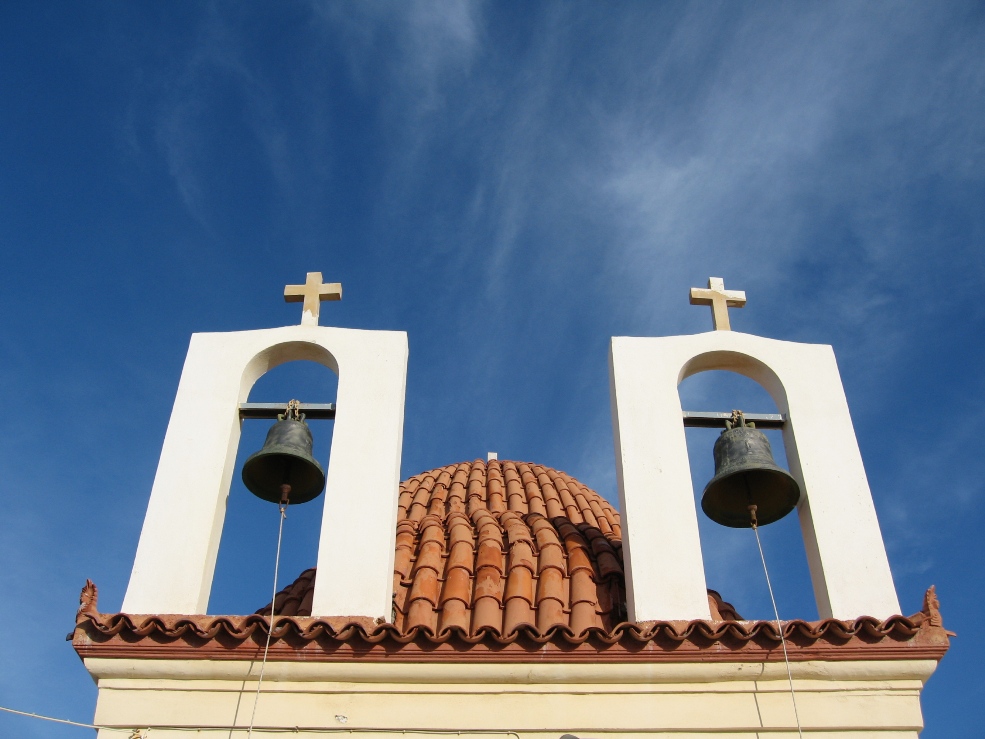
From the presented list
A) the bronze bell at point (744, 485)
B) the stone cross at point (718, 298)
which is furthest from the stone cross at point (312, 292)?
the bronze bell at point (744, 485)

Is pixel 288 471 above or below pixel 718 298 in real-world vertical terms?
below

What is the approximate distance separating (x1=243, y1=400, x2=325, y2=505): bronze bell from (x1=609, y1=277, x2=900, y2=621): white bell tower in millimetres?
2038

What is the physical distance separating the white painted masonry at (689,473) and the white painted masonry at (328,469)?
148cm

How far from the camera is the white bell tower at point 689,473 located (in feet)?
20.2

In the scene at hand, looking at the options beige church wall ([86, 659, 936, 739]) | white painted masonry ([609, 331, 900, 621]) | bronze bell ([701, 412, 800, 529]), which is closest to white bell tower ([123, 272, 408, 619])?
beige church wall ([86, 659, 936, 739])

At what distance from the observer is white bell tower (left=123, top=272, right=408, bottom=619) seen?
20.2 ft

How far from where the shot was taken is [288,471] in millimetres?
7180

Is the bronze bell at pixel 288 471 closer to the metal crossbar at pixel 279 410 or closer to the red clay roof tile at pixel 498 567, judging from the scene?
the metal crossbar at pixel 279 410

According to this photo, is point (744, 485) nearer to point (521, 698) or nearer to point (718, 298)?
point (718, 298)

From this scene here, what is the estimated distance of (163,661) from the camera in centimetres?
569

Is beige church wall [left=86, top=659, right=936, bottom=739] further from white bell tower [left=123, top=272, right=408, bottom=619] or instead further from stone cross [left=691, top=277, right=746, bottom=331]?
stone cross [left=691, top=277, right=746, bottom=331]

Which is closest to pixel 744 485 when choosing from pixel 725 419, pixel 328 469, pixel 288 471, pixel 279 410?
pixel 725 419

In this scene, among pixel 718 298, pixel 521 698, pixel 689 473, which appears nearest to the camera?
pixel 521 698

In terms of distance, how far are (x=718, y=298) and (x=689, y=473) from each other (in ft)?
5.85
